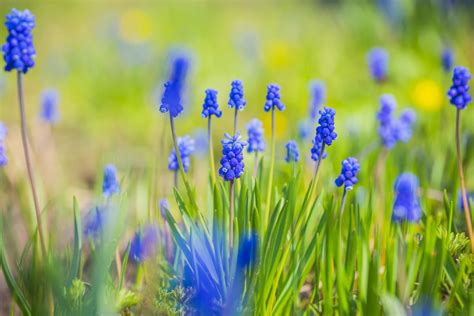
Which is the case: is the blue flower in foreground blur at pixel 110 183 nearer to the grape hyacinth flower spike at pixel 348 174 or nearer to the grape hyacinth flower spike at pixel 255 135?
the grape hyacinth flower spike at pixel 255 135

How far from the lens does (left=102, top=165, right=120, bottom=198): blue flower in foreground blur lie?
2205mm

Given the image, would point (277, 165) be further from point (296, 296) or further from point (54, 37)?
point (54, 37)

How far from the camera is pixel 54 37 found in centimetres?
757

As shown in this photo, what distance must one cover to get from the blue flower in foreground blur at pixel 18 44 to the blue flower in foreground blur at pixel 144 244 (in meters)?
0.65

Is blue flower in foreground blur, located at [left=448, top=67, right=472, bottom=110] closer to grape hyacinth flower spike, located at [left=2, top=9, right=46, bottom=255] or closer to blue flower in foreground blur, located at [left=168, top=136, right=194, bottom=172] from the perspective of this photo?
blue flower in foreground blur, located at [left=168, top=136, right=194, bottom=172]

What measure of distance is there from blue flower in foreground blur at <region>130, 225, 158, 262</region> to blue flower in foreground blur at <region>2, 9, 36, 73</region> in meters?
0.65

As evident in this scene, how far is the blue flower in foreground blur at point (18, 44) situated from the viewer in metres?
1.84

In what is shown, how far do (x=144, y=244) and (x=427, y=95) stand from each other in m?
2.71

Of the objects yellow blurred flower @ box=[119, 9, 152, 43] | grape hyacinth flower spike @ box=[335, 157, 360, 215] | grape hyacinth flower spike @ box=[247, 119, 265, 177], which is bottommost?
grape hyacinth flower spike @ box=[335, 157, 360, 215]

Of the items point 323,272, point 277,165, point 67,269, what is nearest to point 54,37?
point 277,165

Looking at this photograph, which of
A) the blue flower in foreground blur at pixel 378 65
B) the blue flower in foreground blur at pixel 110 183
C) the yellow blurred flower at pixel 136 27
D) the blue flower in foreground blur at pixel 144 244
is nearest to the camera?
the blue flower in foreground blur at pixel 144 244

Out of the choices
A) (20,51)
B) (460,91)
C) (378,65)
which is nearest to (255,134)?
(460,91)

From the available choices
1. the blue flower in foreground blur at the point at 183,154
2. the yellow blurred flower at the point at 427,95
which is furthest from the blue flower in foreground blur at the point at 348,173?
the yellow blurred flower at the point at 427,95

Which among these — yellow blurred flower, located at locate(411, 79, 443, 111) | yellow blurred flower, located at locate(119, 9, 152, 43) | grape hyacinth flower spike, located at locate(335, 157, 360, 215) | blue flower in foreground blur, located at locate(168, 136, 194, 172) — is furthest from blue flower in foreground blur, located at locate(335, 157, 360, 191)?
yellow blurred flower, located at locate(119, 9, 152, 43)
